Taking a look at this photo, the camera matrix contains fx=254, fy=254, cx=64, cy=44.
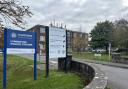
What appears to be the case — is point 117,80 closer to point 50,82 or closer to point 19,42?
point 50,82

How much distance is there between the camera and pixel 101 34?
70.7m

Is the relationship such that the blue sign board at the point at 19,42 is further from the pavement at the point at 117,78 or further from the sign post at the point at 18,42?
the pavement at the point at 117,78

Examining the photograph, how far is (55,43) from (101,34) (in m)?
56.0

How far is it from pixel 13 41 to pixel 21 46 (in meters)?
0.68

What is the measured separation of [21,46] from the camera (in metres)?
13.0

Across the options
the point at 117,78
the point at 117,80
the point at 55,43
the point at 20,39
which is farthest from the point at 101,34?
the point at 20,39

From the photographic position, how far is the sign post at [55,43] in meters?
15.2

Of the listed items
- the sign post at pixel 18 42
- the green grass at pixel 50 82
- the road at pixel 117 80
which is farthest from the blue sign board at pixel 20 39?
the road at pixel 117 80

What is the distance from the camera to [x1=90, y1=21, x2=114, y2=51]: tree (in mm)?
68875

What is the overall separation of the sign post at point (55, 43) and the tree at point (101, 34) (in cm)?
5090

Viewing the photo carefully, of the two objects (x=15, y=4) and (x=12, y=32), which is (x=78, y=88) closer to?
(x=12, y=32)

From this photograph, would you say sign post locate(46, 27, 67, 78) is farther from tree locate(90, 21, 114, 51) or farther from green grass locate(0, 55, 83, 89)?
tree locate(90, 21, 114, 51)

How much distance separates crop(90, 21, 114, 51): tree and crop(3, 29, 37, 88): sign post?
5403 cm

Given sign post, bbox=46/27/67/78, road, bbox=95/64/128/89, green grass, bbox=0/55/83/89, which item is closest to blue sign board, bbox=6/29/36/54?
sign post, bbox=46/27/67/78
